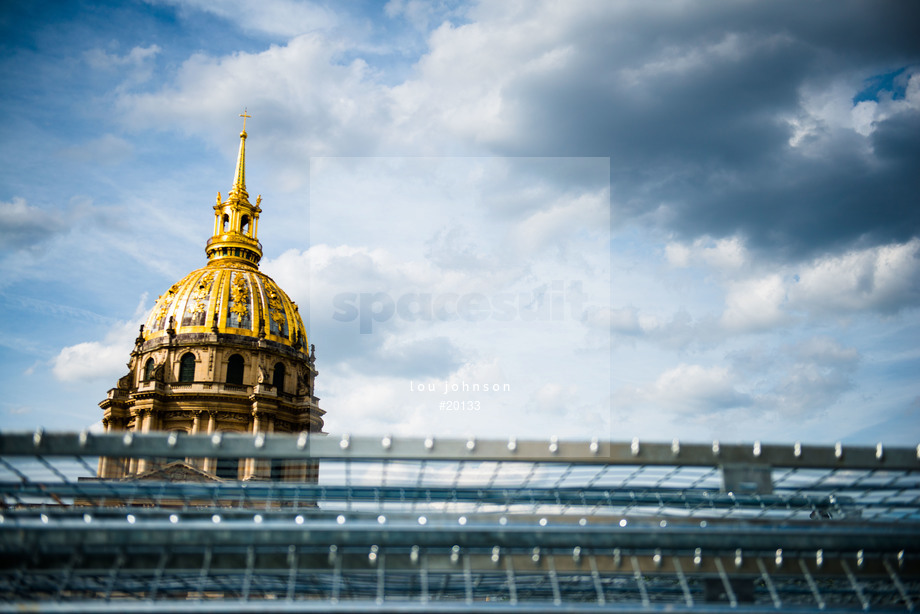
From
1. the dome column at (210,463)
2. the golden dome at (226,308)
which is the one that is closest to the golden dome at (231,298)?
the golden dome at (226,308)

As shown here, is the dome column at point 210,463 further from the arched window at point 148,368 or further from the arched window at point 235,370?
the arched window at point 148,368

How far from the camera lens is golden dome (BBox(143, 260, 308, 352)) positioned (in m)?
96.8

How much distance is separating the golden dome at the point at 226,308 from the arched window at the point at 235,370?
9.62 ft

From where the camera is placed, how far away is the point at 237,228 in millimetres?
108875

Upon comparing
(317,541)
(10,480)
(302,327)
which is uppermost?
(302,327)

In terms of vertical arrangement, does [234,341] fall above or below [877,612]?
above

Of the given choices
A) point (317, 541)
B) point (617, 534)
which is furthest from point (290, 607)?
point (617, 534)

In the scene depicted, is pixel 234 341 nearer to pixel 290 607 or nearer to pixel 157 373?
pixel 157 373

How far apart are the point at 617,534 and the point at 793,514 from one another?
39.9ft

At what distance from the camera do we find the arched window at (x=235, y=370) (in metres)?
94.9

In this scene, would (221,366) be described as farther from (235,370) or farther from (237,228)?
(237,228)

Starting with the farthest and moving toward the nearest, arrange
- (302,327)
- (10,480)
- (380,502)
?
(302,327) → (380,502) → (10,480)

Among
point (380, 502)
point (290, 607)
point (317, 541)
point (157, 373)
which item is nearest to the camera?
point (290, 607)

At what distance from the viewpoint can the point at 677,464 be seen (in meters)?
33.8
